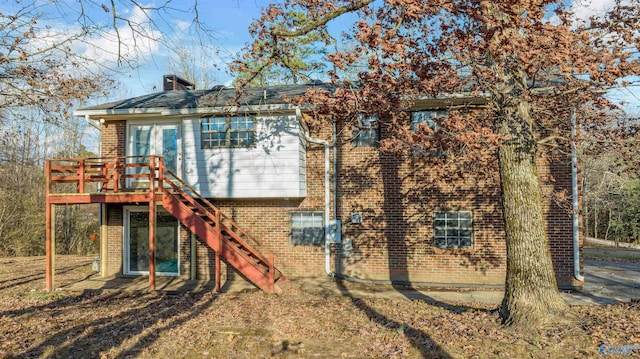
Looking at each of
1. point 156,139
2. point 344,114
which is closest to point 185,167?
point 156,139

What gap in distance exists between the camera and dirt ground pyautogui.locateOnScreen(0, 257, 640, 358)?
587 centimetres

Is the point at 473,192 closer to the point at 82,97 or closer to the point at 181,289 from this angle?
the point at 181,289

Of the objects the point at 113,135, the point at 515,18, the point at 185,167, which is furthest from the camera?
the point at 113,135

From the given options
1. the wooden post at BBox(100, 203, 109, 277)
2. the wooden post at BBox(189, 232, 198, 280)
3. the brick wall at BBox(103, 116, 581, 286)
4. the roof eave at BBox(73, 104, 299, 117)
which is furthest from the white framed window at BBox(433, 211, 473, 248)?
the wooden post at BBox(100, 203, 109, 277)

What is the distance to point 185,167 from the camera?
38.4ft

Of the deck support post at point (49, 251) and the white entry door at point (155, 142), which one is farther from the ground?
the white entry door at point (155, 142)

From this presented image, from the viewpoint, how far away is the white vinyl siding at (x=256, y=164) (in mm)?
11266

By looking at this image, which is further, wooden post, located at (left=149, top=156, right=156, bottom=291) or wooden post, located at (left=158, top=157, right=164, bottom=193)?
wooden post, located at (left=158, top=157, right=164, bottom=193)

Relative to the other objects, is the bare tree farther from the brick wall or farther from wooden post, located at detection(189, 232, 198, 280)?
wooden post, located at detection(189, 232, 198, 280)

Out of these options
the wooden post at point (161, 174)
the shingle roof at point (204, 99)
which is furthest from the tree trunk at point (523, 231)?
the wooden post at point (161, 174)

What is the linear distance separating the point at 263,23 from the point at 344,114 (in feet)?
7.80

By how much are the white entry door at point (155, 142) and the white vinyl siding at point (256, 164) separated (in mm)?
766

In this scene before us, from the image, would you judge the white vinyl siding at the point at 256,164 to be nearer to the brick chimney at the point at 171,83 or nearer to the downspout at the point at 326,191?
the downspout at the point at 326,191

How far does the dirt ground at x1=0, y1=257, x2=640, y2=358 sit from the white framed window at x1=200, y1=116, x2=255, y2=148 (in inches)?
159
